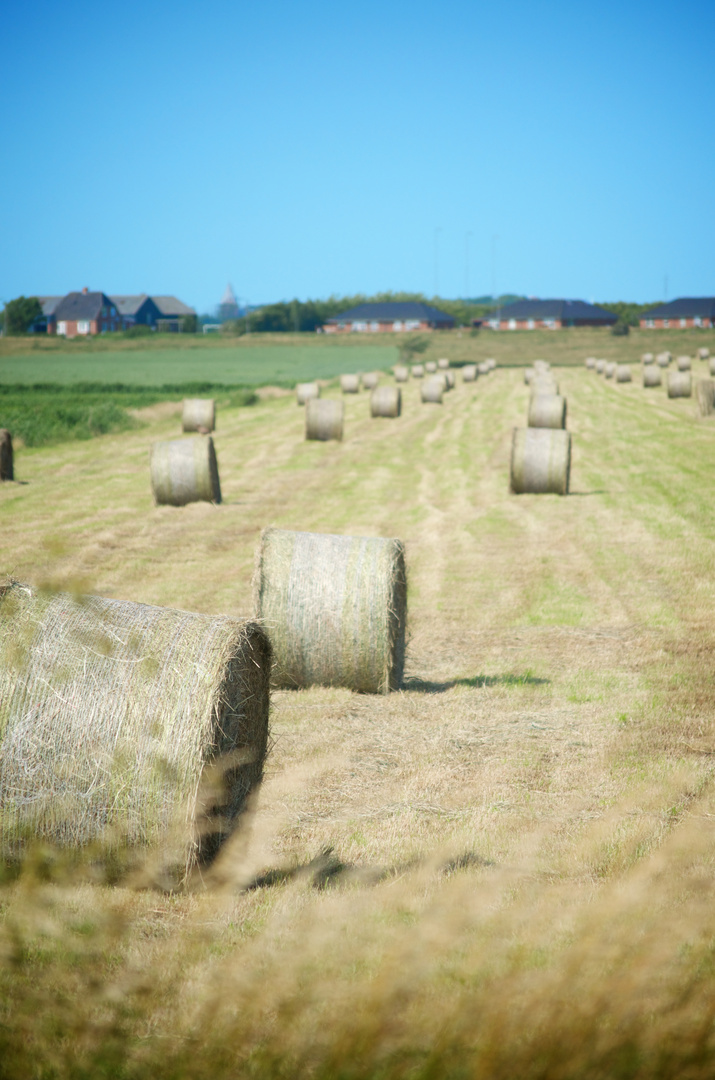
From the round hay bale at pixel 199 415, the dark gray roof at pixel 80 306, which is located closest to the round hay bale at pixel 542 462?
the round hay bale at pixel 199 415

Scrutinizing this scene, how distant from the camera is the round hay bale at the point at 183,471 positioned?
1903 cm

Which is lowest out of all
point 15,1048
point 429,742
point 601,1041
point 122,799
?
point 429,742

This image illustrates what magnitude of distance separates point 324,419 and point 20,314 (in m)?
52.9

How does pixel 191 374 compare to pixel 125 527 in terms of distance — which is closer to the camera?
pixel 125 527

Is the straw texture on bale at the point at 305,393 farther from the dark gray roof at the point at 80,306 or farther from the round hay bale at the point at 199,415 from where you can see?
the dark gray roof at the point at 80,306

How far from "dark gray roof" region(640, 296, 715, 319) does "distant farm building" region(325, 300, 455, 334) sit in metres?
30.8

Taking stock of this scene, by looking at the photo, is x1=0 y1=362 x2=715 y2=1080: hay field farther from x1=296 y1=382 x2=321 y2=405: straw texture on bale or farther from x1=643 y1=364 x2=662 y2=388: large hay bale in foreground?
x1=643 y1=364 x2=662 y2=388: large hay bale in foreground

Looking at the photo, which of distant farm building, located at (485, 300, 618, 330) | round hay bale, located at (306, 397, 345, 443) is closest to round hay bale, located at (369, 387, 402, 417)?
round hay bale, located at (306, 397, 345, 443)

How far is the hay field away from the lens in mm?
1696

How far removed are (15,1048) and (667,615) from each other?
32.1 ft

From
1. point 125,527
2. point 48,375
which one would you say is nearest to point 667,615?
point 125,527

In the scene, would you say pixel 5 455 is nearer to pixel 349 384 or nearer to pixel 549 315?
pixel 349 384

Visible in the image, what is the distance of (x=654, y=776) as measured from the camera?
666 centimetres

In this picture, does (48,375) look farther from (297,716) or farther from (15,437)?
(297,716)
